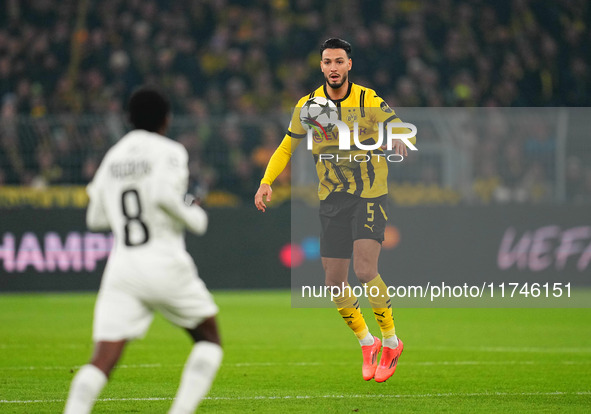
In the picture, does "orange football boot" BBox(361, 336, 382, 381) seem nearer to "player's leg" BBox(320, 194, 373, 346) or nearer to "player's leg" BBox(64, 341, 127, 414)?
"player's leg" BBox(320, 194, 373, 346)

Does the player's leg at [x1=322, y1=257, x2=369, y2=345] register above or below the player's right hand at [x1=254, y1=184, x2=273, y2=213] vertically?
below

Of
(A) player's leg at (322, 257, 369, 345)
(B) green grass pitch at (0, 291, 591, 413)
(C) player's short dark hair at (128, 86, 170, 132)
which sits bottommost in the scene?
(B) green grass pitch at (0, 291, 591, 413)

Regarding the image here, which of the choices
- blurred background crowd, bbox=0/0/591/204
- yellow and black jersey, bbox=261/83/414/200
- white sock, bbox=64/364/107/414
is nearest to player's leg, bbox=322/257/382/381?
yellow and black jersey, bbox=261/83/414/200

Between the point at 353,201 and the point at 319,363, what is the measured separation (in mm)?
2086

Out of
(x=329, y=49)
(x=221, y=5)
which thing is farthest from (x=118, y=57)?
(x=329, y=49)

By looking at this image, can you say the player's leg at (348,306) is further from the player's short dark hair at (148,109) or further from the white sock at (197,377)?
the player's short dark hair at (148,109)

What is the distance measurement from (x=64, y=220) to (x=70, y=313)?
8.40 feet

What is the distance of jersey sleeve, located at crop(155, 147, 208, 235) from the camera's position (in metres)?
4.75

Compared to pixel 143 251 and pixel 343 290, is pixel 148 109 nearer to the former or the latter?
pixel 143 251

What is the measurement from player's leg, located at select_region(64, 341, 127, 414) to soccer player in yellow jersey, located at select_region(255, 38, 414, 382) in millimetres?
3203

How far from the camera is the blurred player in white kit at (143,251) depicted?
15.7 feet

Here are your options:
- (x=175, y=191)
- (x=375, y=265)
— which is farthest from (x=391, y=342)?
(x=175, y=191)

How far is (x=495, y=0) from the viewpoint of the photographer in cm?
2227

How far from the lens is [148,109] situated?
5016 millimetres
